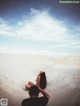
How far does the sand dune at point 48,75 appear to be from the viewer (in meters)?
1.61

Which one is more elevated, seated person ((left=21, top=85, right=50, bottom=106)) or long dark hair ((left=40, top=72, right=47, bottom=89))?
long dark hair ((left=40, top=72, right=47, bottom=89))

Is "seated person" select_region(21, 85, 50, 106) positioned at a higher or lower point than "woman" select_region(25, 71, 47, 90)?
lower

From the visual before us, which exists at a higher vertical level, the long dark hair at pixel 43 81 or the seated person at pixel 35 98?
the long dark hair at pixel 43 81

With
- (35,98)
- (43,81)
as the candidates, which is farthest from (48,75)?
(35,98)

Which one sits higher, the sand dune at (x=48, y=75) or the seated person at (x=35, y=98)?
the sand dune at (x=48, y=75)

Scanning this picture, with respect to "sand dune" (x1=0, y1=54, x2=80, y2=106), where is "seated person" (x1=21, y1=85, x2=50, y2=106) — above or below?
below

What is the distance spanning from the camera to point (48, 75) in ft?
5.33

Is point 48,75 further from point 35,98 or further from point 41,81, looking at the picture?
point 35,98

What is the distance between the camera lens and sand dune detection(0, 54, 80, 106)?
1.61 meters

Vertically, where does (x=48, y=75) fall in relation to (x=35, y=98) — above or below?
above

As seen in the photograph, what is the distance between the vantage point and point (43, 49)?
5.36ft

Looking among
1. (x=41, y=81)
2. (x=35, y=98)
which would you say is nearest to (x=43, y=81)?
(x=41, y=81)

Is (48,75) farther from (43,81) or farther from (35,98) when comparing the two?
(35,98)

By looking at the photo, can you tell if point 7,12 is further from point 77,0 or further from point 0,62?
point 77,0
